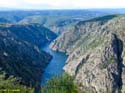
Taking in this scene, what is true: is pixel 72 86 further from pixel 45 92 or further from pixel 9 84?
pixel 9 84

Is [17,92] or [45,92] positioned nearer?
[17,92]

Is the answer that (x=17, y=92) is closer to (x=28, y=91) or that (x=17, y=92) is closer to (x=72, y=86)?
(x=28, y=91)

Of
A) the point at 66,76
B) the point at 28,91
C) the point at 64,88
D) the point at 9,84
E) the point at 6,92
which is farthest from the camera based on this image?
the point at 66,76

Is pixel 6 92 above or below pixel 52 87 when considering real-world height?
above

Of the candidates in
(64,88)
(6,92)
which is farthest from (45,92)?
(6,92)

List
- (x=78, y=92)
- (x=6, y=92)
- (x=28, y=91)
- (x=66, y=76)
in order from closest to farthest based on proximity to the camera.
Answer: (x=6, y=92) < (x=28, y=91) < (x=78, y=92) < (x=66, y=76)

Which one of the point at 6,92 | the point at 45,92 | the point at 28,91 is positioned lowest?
the point at 45,92
